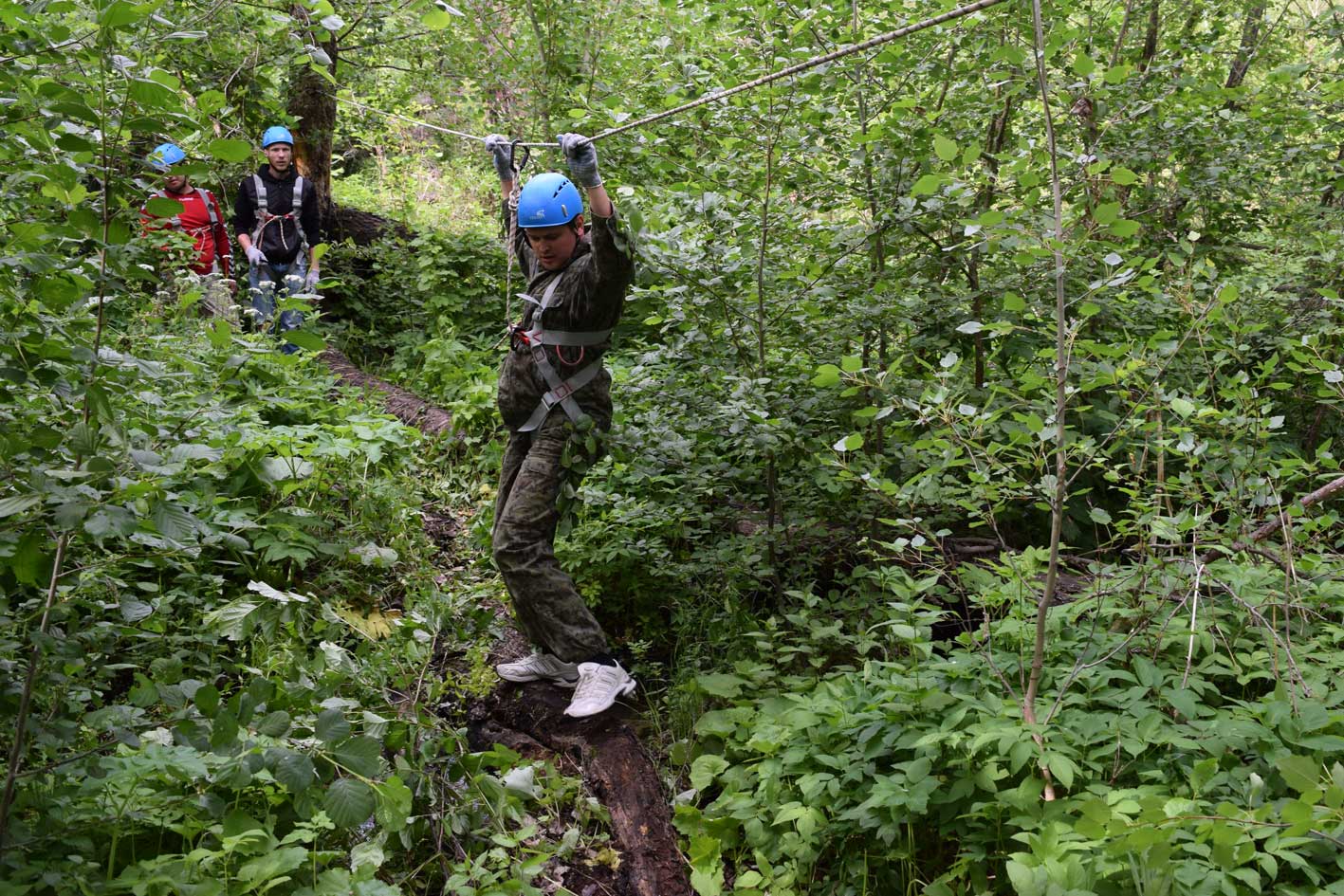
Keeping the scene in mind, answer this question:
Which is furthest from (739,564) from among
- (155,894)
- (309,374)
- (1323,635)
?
(309,374)

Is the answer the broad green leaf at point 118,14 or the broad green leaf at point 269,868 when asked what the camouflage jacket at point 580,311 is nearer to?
the broad green leaf at point 118,14

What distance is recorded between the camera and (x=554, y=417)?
4703mm

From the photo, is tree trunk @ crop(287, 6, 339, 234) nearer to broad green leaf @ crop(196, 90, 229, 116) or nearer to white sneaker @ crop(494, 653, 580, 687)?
white sneaker @ crop(494, 653, 580, 687)

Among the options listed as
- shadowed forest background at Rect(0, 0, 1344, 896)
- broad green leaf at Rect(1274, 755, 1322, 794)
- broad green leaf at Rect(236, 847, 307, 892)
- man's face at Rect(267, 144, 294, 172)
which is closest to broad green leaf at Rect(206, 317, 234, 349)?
shadowed forest background at Rect(0, 0, 1344, 896)

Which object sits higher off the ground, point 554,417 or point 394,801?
point 554,417

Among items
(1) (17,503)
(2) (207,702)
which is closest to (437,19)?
(1) (17,503)

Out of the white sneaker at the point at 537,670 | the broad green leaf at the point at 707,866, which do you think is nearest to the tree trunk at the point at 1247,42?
the white sneaker at the point at 537,670

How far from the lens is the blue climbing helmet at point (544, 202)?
4469 millimetres

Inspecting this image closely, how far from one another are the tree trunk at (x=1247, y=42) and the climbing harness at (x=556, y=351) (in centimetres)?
480

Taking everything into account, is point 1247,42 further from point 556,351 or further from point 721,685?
point 721,685

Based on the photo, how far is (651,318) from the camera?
5121 mm

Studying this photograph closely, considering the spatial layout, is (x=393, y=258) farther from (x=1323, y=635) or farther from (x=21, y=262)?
(x=1323, y=635)

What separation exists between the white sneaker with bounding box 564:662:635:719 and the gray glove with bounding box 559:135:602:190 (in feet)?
7.37

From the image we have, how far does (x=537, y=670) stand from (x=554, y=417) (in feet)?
4.18
